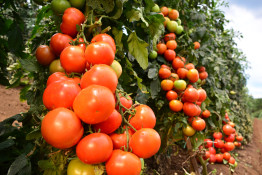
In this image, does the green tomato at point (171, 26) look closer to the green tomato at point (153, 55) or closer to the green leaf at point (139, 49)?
the green tomato at point (153, 55)

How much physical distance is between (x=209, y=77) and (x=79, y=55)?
2150 mm

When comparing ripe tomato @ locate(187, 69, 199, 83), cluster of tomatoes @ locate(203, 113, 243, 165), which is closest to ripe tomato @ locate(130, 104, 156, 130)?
ripe tomato @ locate(187, 69, 199, 83)

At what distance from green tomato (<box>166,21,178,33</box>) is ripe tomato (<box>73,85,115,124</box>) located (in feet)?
5.17

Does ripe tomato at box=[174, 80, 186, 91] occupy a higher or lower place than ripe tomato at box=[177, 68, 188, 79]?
lower

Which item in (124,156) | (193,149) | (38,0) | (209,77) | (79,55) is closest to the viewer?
(124,156)

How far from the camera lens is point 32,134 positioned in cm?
64

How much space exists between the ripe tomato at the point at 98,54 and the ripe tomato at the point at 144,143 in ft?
0.97

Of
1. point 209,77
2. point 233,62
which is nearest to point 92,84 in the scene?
point 209,77

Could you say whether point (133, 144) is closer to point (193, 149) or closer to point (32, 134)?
point (32, 134)

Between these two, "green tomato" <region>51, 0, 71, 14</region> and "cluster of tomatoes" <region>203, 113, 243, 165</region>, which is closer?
"green tomato" <region>51, 0, 71, 14</region>

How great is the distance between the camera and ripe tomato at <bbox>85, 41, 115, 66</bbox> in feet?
2.17

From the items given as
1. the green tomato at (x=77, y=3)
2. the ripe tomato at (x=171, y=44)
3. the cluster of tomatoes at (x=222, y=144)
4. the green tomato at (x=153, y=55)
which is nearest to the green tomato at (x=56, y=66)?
the green tomato at (x=77, y=3)

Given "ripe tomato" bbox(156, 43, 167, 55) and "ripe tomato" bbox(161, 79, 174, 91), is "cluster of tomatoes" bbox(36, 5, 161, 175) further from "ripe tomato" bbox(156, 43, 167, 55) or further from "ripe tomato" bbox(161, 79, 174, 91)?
"ripe tomato" bbox(156, 43, 167, 55)

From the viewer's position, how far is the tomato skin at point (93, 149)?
1.77 ft
